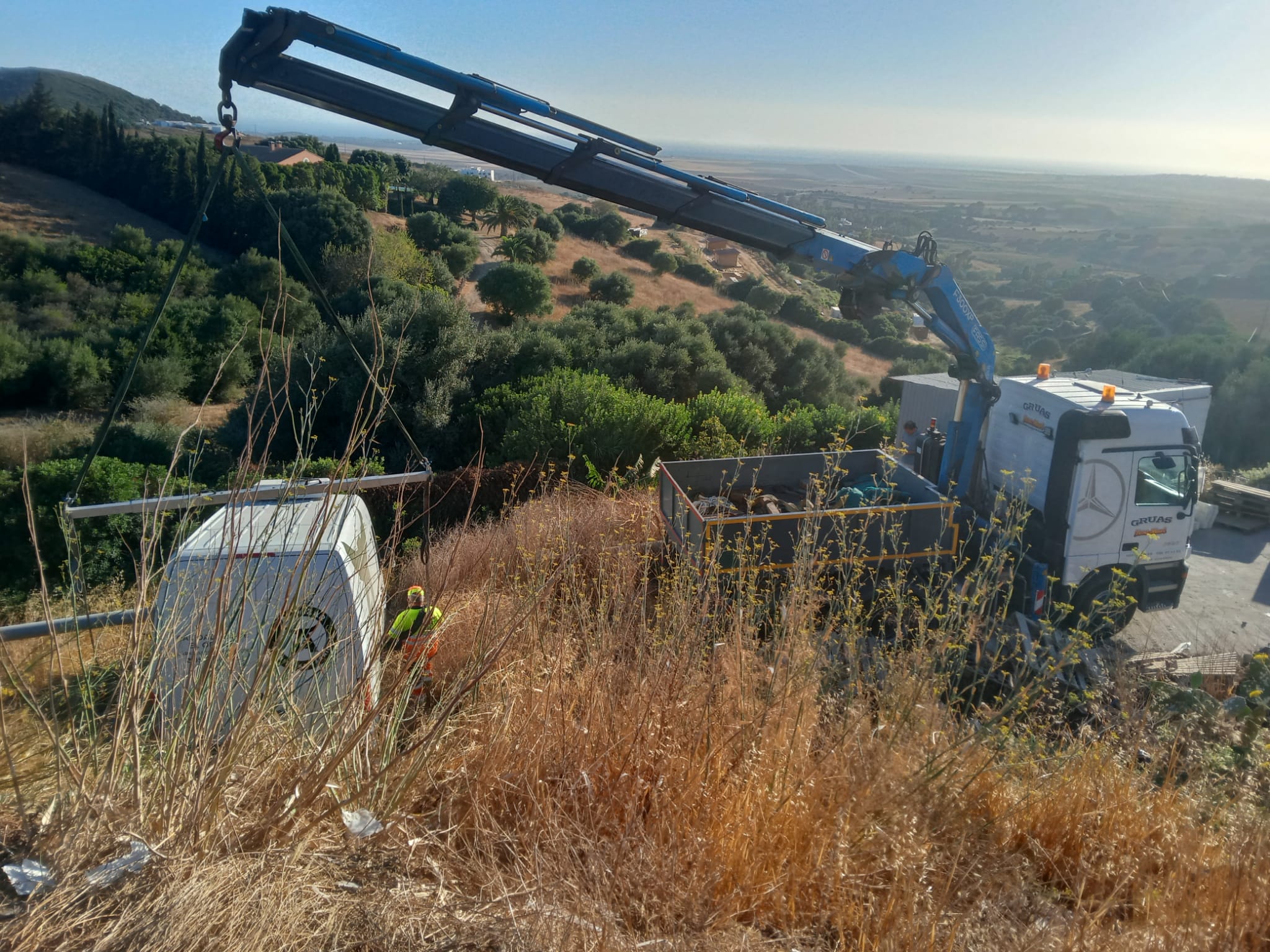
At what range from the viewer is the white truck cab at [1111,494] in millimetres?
7090

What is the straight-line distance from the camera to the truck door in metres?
7.19

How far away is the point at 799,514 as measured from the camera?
6.69m

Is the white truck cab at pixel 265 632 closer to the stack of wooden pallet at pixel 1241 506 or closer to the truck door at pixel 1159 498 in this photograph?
the truck door at pixel 1159 498

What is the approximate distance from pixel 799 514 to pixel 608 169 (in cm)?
380

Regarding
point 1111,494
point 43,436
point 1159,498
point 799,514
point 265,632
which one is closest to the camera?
point 265,632

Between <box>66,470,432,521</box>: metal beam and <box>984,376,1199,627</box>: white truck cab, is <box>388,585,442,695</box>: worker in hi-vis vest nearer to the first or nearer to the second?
<box>66,470,432,521</box>: metal beam

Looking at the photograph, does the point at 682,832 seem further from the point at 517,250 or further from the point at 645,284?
the point at 645,284

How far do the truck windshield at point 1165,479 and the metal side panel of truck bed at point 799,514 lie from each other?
1751mm

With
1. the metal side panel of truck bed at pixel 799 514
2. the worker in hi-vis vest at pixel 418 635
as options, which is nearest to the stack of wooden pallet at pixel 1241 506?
the metal side panel of truck bed at pixel 799 514

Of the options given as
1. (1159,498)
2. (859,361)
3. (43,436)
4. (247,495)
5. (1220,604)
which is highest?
(247,495)

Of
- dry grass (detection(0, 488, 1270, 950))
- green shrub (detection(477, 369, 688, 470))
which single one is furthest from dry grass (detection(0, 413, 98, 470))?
dry grass (detection(0, 488, 1270, 950))

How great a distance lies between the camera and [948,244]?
4981cm

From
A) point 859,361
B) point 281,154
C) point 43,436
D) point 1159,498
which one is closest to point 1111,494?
point 1159,498

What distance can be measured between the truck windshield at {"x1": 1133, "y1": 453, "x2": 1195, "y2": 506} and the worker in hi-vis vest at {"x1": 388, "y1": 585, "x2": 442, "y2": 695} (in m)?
6.82
